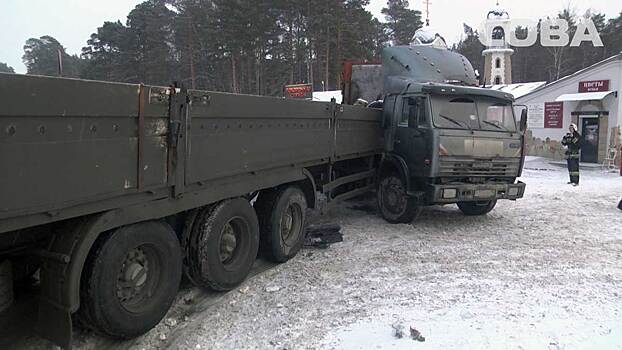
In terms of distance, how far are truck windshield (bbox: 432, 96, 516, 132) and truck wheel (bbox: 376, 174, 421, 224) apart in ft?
4.05

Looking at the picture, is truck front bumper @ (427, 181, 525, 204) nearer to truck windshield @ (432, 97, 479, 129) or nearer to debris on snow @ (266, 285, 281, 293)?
truck windshield @ (432, 97, 479, 129)

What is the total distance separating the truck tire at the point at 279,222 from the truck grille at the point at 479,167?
8.72ft

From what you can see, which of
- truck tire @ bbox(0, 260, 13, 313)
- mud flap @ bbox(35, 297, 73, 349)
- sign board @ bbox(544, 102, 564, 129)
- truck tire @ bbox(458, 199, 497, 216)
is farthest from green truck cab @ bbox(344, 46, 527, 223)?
sign board @ bbox(544, 102, 564, 129)

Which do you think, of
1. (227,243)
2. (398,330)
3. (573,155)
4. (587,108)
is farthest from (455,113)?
(587,108)

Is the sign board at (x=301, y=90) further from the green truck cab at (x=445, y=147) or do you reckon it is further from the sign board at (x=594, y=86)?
the green truck cab at (x=445, y=147)

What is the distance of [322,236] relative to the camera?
7219mm

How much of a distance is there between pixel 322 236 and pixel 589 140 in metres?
16.5

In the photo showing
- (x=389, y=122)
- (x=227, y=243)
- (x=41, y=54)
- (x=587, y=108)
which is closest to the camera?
(x=227, y=243)

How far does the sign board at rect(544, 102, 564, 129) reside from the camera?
20.5 m

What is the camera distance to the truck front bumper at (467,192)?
7.87 meters

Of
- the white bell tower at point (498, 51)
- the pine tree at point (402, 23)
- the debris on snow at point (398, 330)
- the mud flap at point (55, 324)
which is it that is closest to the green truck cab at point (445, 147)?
the debris on snow at point (398, 330)

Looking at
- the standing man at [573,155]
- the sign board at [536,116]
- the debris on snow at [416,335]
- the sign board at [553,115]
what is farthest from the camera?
the sign board at [536,116]

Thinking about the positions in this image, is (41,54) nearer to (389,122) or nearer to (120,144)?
(389,122)

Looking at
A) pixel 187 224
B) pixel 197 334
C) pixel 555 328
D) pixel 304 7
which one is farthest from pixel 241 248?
pixel 304 7
